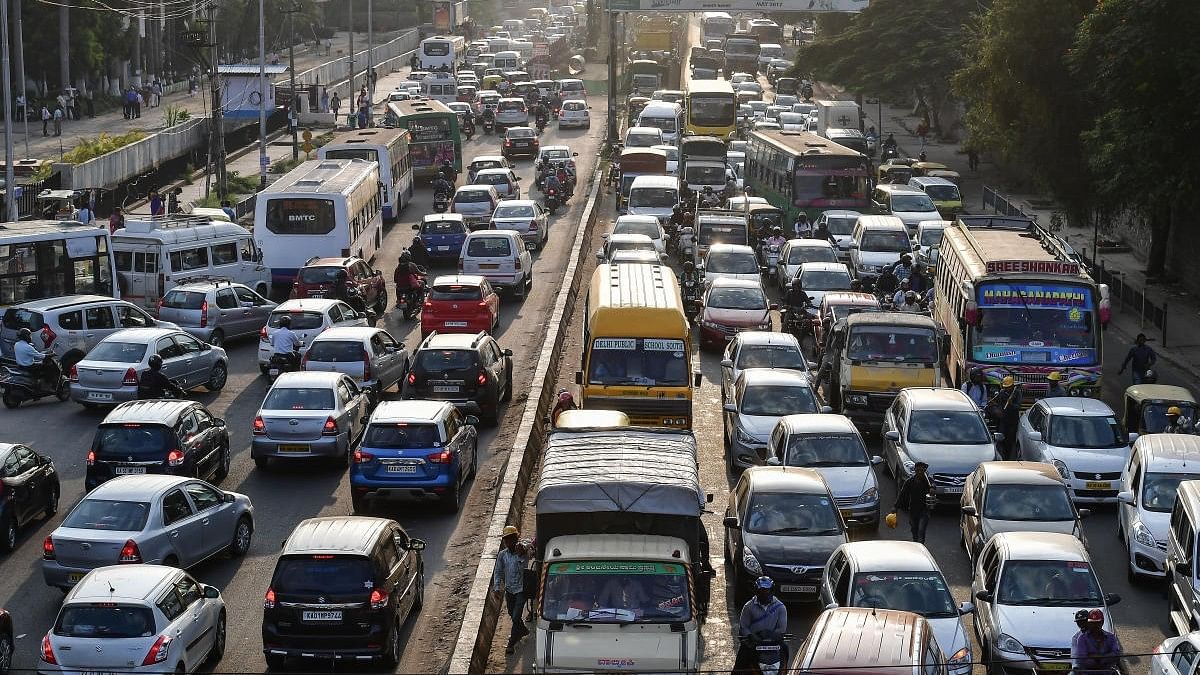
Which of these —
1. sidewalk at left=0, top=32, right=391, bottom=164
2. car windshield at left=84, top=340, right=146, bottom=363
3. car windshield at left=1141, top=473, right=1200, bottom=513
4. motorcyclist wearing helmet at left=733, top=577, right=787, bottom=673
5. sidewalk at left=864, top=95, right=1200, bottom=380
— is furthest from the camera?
sidewalk at left=0, top=32, right=391, bottom=164


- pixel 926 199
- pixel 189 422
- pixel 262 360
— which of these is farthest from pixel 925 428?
pixel 926 199

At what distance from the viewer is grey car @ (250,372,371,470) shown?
25094 millimetres

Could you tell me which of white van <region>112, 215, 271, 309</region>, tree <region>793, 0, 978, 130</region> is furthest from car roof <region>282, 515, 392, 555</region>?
tree <region>793, 0, 978, 130</region>

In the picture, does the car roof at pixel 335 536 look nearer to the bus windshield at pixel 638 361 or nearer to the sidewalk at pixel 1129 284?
the bus windshield at pixel 638 361

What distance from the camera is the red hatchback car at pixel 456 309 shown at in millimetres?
33625

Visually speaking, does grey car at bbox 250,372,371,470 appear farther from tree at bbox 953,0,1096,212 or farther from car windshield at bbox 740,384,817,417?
tree at bbox 953,0,1096,212

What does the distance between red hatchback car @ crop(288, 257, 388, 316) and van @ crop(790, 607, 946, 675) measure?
22.8 m

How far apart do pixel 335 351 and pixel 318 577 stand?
40.2 feet

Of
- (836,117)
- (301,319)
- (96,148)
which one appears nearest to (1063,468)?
(301,319)

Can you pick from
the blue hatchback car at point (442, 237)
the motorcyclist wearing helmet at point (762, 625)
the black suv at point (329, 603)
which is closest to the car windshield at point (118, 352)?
the black suv at point (329, 603)

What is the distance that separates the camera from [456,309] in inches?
1326

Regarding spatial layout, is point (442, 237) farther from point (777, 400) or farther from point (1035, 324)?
point (777, 400)

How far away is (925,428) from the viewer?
24.9m

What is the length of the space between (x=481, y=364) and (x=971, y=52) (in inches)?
1567
